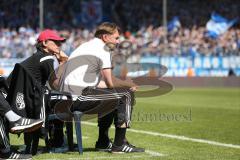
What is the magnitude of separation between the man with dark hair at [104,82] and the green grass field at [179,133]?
1.71 feet

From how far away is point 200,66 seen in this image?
3584 cm

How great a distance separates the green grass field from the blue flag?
2024 centimetres

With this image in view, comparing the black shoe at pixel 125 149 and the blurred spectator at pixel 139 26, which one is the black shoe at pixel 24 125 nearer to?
the black shoe at pixel 125 149

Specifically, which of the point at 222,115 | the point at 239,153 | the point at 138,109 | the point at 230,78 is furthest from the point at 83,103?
the point at 230,78

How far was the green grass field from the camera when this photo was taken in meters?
9.42

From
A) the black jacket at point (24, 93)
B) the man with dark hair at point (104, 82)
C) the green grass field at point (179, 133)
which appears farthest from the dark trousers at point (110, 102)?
the black jacket at point (24, 93)

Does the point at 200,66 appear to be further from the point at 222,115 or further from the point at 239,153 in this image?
the point at 239,153

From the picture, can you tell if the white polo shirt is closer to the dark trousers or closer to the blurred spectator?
the dark trousers

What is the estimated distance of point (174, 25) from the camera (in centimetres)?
4144

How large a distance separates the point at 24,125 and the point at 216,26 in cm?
3320

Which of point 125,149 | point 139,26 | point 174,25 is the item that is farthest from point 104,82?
point 139,26

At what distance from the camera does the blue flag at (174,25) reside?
4078cm

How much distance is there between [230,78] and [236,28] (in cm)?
796

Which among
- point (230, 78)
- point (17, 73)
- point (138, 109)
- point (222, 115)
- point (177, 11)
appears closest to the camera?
point (17, 73)
